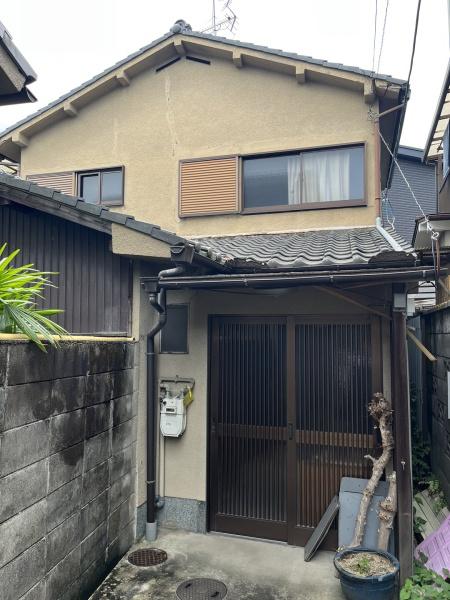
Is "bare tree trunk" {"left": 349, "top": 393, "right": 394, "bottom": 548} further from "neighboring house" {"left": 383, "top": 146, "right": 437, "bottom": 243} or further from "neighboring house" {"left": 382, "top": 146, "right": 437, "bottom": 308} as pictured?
"neighboring house" {"left": 383, "top": 146, "right": 437, "bottom": 243}

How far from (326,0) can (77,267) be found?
16.7 feet

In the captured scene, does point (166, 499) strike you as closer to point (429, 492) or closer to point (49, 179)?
point (429, 492)

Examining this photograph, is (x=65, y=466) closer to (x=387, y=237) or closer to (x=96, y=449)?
(x=96, y=449)

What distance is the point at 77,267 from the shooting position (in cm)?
584

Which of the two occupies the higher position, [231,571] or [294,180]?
[294,180]

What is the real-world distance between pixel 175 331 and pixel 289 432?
206cm

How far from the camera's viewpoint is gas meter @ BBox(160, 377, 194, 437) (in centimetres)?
586

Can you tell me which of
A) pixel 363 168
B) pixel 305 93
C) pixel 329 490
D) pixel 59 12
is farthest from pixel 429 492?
pixel 59 12

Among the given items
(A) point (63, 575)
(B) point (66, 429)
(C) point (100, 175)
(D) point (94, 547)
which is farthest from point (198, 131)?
(A) point (63, 575)

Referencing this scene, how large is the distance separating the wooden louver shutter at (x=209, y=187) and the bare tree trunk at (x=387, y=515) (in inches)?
199

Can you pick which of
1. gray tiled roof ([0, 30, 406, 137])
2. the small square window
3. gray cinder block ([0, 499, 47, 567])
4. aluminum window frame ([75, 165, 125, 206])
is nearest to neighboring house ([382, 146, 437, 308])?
gray tiled roof ([0, 30, 406, 137])

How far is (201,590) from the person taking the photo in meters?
4.59

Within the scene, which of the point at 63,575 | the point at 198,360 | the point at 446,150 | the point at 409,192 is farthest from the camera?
the point at 409,192

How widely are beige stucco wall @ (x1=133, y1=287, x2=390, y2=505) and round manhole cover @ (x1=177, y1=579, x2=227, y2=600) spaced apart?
47.7 inches
